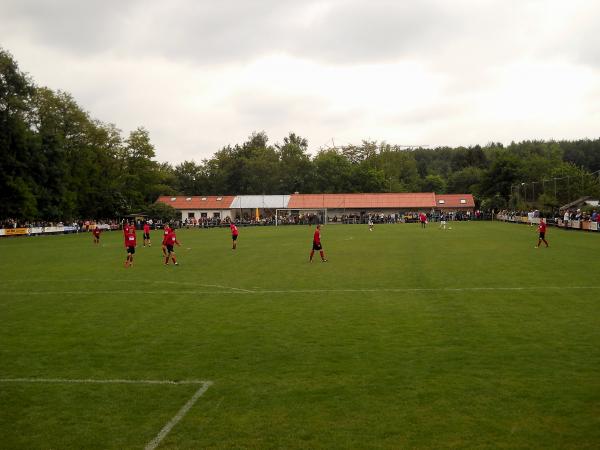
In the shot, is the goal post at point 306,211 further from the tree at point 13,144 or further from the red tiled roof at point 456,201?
the tree at point 13,144

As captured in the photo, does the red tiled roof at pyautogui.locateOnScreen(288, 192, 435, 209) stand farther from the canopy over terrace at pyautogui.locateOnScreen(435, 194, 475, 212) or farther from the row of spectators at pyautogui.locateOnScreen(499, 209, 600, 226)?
the row of spectators at pyautogui.locateOnScreen(499, 209, 600, 226)

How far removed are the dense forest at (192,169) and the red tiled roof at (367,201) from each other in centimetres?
1032

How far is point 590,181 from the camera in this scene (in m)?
64.9

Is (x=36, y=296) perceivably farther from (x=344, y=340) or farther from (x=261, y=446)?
(x=261, y=446)

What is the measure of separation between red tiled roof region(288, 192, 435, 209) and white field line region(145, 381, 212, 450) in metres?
83.8

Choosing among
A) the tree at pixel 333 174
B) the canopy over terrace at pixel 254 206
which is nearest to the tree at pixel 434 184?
the tree at pixel 333 174

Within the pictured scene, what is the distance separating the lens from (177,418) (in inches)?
288

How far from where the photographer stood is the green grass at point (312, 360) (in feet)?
22.4

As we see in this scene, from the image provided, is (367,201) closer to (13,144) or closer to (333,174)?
(333,174)

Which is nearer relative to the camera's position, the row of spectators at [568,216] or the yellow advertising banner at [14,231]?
the row of spectators at [568,216]

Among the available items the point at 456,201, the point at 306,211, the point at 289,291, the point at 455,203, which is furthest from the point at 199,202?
the point at 289,291

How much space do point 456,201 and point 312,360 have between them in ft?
295

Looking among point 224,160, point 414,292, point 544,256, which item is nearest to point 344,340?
point 414,292

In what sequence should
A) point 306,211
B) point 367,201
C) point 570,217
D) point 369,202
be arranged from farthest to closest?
point 306,211
point 367,201
point 369,202
point 570,217
